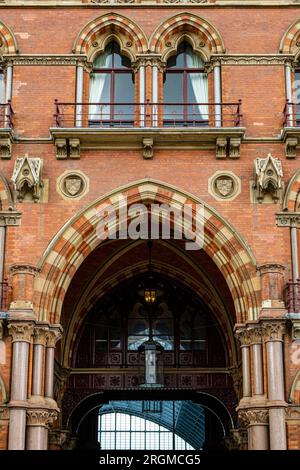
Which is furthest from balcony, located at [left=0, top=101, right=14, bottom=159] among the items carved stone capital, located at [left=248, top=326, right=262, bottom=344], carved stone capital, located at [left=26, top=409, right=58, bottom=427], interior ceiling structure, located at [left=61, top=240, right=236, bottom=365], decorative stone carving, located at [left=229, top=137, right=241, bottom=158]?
carved stone capital, located at [left=248, top=326, right=262, bottom=344]

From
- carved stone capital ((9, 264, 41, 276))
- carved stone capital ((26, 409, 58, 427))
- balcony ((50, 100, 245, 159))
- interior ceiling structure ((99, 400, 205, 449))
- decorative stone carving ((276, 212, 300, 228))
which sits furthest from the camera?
interior ceiling structure ((99, 400, 205, 449))

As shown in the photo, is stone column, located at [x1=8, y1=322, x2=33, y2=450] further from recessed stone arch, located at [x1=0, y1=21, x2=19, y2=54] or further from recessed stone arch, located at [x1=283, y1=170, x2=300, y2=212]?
recessed stone arch, located at [x1=0, y1=21, x2=19, y2=54]

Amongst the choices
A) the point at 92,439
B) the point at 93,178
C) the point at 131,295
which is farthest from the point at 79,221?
the point at 92,439

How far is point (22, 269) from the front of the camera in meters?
20.5

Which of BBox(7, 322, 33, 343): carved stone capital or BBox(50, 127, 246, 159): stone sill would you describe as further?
BBox(50, 127, 246, 159): stone sill

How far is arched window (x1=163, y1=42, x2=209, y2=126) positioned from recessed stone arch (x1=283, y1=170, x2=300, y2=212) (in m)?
2.70

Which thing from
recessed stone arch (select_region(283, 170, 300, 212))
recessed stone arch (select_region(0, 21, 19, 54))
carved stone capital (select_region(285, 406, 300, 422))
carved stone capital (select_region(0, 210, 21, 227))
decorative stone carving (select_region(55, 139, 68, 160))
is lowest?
carved stone capital (select_region(285, 406, 300, 422))

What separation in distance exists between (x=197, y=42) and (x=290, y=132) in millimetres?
3630

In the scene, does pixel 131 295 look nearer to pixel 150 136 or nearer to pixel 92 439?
pixel 92 439

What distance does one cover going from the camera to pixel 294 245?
21094mm

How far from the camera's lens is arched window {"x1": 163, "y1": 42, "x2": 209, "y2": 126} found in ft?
74.1

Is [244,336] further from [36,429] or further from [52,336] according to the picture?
[36,429]

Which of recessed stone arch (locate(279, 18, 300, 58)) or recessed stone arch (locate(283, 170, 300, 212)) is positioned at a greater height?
recessed stone arch (locate(279, 18, 300, 58))

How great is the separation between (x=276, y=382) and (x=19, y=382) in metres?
5.56
